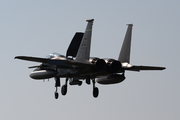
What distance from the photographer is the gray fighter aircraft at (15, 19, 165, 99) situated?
4212cm

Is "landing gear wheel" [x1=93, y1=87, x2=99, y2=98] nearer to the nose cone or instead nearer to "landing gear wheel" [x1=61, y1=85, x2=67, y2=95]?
"landing gear wheel" [x1=61, y1=85, x2=67, y2=95]

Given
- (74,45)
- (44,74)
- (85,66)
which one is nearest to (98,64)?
(85,66)

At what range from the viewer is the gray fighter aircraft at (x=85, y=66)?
4212 centimetres

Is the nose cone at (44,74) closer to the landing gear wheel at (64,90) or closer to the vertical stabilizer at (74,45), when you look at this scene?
the landing gear wheel at (64,90)

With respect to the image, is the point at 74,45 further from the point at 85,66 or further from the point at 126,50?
the point at 85,66

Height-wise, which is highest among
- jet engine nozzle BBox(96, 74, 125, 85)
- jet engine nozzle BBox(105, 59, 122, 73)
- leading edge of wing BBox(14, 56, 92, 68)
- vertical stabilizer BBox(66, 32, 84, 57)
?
vertical stabilizer BBox(66, 32, 84, 57)

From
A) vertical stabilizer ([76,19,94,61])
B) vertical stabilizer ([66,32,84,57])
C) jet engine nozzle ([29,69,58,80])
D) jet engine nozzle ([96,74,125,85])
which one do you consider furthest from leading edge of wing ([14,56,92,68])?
jet engine nozzle ([96,74,125,85])

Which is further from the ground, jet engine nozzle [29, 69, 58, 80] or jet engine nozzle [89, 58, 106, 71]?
jet engine nozzle [89, 58, 106, 71]

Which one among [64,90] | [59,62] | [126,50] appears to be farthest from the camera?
[64,90]

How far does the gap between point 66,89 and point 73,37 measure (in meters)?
5.77

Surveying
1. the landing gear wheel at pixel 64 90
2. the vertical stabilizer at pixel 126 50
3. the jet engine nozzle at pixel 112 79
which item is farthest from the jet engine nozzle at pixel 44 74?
the vertical stabilizer at pixel 126 50

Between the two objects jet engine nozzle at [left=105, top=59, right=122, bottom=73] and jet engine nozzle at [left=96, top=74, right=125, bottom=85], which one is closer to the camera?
jet engine nozzle at [left=105, top=59, right=122, bottom=73]

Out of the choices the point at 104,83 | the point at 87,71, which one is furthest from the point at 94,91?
the point at 87,71

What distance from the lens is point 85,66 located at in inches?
1645
